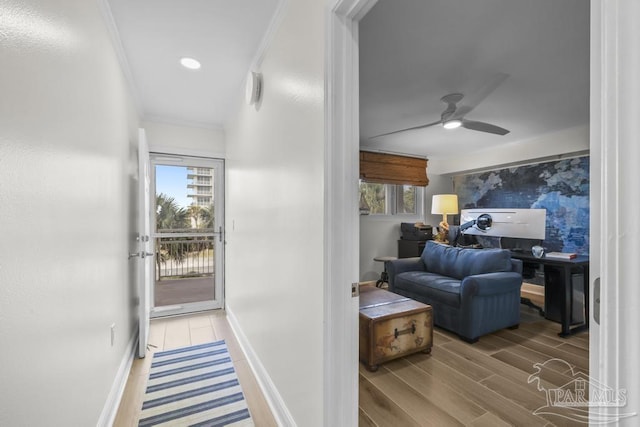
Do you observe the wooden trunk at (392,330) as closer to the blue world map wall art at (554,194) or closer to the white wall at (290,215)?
the white wall at (290,215)

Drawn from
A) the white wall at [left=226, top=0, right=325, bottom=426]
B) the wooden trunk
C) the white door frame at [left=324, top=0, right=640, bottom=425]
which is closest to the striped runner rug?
the white wall at [left=226, top=0, right=325, bottom=426]

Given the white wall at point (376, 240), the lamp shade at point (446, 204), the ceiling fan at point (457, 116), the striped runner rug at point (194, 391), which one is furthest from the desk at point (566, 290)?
the striped runner rug at point (194, 391)

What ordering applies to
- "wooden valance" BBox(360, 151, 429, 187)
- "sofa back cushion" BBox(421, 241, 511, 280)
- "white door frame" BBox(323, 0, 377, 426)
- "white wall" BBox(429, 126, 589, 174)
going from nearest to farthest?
"white door frame" BBox(323, 0, 377, 426) < "sofa back cushion" BBox(421, 241, 511, 280) < "white wall" BBox(429, 126, 589, 174) < "wooden valance" BBox(360, 151, 429, 187)

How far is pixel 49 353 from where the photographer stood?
977 millimetres

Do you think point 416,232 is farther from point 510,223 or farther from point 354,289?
point 354,289

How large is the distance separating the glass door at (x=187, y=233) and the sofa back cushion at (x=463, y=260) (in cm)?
282

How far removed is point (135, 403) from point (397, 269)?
2861mm

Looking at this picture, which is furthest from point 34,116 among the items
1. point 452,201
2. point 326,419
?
point 452,201

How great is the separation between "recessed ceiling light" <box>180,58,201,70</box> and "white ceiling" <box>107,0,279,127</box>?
0.04 m

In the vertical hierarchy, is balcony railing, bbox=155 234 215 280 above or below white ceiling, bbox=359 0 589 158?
below

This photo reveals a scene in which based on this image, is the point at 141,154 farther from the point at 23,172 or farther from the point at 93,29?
the point at 23,172

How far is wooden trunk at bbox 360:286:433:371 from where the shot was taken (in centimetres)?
225

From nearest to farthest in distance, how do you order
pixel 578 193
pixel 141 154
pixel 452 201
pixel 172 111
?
pixel 141 154
pixel 172 111
pixel 578 193
pixel 452 201

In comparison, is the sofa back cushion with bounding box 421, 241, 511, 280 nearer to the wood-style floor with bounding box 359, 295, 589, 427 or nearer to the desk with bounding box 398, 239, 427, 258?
the wood-style floor with bounding box 359, 295, 589, 427
